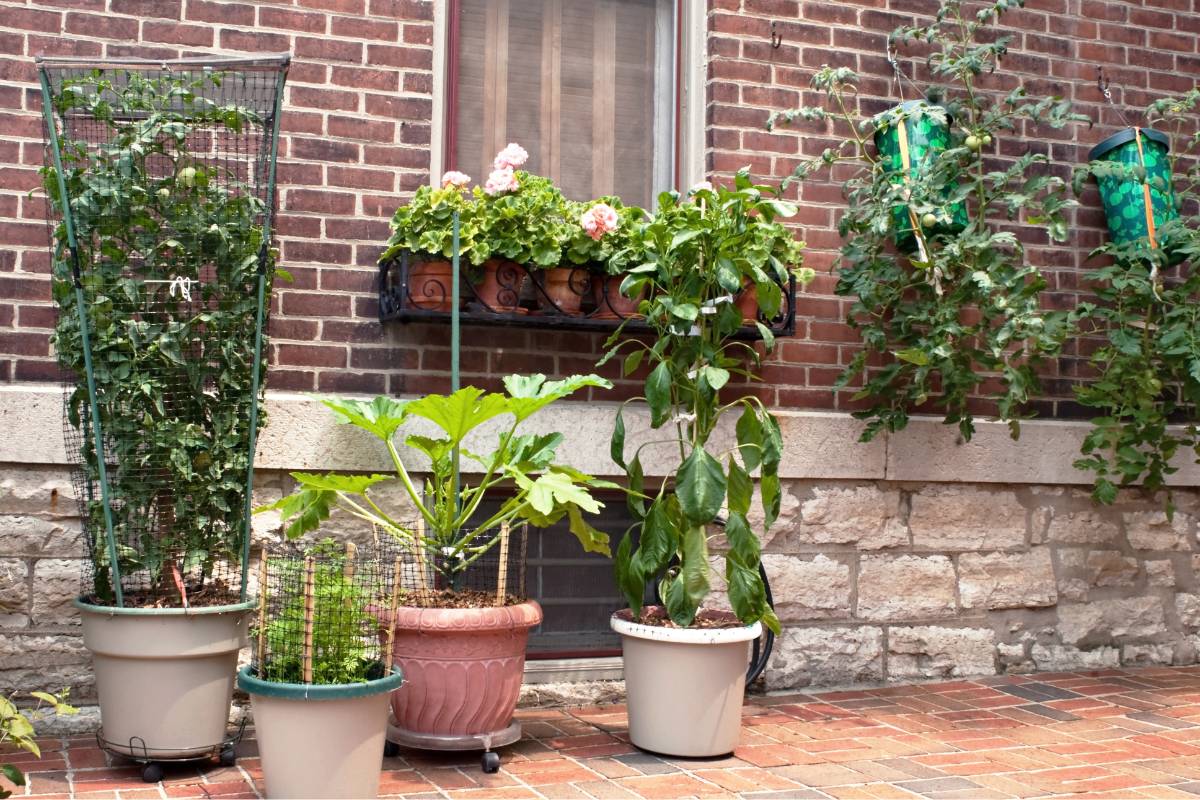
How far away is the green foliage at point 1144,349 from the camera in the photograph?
4.34 meters

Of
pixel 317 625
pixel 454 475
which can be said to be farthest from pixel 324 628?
pixel 454 475

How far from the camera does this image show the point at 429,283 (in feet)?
12.6

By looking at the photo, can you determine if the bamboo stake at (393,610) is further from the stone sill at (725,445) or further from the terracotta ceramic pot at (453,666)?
the stone sill at (725,445)

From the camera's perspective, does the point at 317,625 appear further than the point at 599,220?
No

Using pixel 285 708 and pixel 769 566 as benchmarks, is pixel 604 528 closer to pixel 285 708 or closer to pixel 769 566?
pixel 769 566

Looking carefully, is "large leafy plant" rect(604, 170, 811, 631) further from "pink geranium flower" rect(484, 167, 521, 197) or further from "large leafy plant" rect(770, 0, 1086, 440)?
"large leafy plant" rect(770, 0, 1086, 440)

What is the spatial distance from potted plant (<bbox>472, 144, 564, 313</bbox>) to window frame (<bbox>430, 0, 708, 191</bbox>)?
384 mm

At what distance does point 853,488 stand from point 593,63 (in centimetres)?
187

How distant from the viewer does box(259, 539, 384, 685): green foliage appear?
9.73 feet

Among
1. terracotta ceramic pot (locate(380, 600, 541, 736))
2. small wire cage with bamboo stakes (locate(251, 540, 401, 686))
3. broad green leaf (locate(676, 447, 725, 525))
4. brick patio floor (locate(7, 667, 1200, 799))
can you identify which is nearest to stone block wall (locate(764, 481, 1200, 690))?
brick patio floor (locate(7, 667, 1200, 799))

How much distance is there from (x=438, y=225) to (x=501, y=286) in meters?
0.29

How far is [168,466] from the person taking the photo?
3316 mm

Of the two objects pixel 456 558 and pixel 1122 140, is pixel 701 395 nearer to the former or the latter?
pixel 456 558

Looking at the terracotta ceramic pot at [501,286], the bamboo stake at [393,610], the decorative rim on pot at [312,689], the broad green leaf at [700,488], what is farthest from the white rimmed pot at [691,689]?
the terracotta ceramic pot at [501,286]
